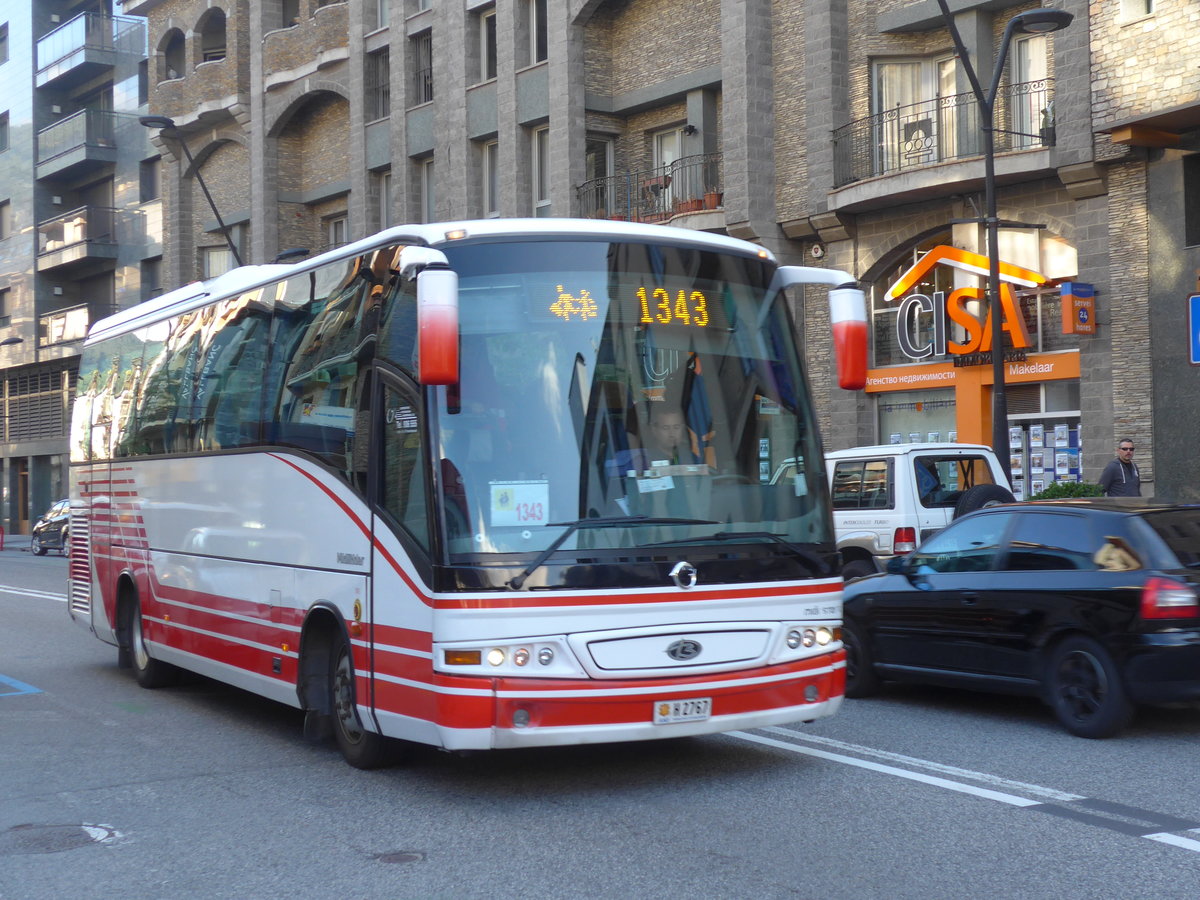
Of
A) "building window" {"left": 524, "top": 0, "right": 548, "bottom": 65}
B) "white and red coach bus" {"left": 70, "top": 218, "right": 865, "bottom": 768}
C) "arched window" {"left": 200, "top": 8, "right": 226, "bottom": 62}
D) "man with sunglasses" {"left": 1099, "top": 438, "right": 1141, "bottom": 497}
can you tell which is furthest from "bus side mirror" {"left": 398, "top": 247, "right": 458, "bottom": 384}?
"arched window" {"left": 200, "top": 8, "right": 226, "bottom": 62}

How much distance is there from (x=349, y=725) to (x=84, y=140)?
46.3 meters

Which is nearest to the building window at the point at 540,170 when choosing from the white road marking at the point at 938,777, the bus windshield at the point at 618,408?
the white road marking at the point at 938,777

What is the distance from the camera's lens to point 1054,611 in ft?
29.4

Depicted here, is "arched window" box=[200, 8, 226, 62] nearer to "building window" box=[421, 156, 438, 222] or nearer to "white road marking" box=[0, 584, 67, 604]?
"building window" box=[421, 156, 438, 222]

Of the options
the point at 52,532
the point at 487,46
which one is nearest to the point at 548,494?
the point at 487,46

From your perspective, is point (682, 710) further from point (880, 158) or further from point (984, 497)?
point (880, 158)

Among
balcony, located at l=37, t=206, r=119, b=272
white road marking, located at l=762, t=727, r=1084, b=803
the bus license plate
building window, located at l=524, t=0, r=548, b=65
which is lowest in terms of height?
white road marking, located at l=762, t=727, r=1084, b=803

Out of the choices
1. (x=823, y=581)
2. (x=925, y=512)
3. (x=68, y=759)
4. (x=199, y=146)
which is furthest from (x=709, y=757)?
(x=199, y=146)

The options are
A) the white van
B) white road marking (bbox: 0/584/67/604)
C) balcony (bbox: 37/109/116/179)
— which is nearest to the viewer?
the white van

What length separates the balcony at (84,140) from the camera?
49.4m

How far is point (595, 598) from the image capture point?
682cm

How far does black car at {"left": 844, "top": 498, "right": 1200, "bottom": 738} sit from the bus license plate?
9.51 ft

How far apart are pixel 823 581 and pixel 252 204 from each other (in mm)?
35099

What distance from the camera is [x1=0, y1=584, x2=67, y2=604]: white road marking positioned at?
22016 mm
